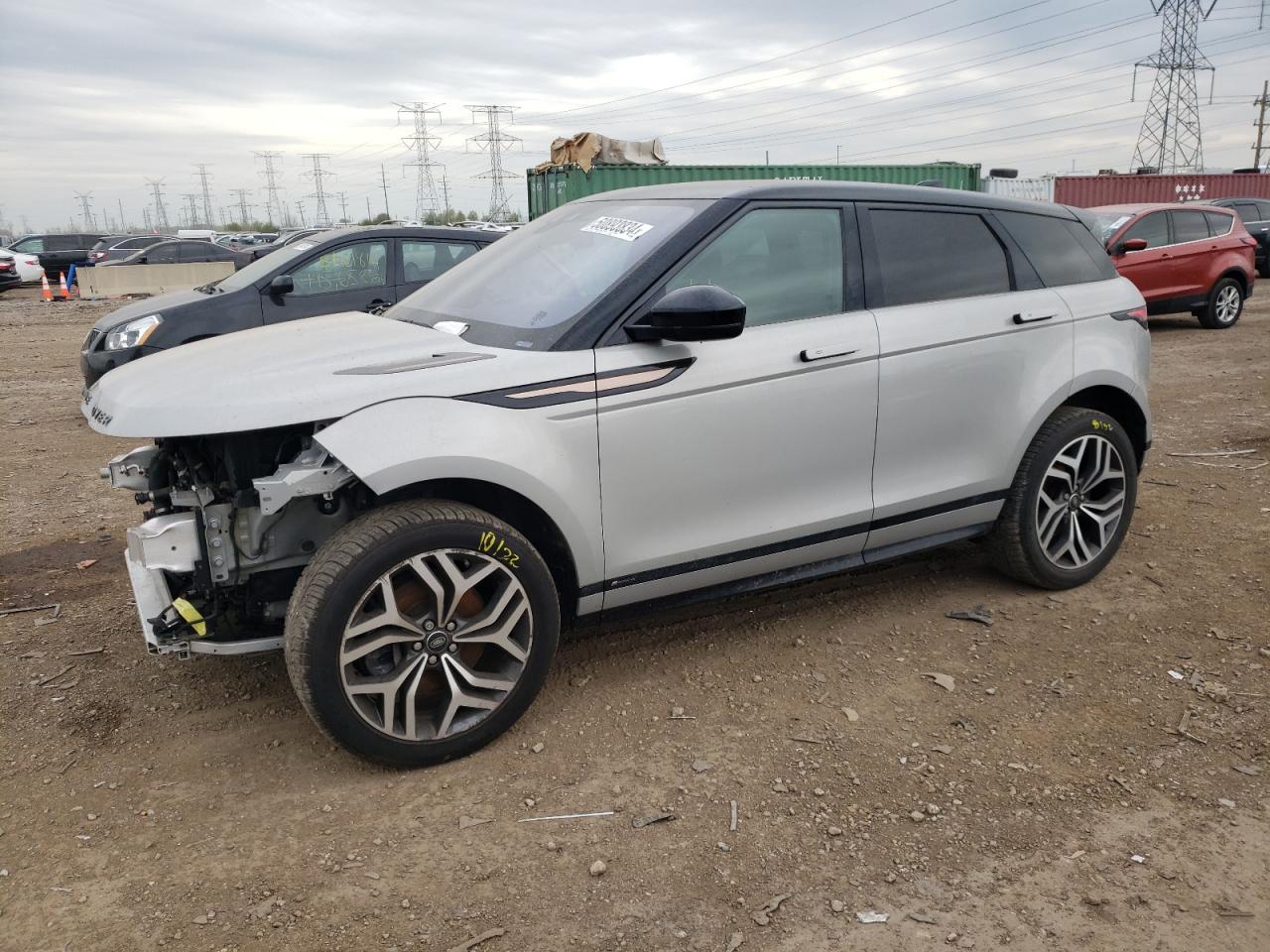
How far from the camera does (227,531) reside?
9.75ft

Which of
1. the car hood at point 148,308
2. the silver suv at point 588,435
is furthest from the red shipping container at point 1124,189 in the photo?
the silver suv at point 588,435

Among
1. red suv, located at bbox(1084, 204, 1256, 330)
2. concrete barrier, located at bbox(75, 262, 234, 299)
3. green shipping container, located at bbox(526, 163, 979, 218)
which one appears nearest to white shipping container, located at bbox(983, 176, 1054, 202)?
green shipping container, located at bbox(526, 163, 979, 218)

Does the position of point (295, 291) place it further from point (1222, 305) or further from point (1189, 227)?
point (1222, 305)

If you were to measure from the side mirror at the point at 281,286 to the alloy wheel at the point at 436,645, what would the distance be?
5.48 m

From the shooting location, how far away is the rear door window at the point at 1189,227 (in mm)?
12516

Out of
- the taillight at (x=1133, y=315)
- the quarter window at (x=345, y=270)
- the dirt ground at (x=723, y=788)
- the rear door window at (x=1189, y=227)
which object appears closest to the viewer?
the dirt ground at (x=723, y=788)

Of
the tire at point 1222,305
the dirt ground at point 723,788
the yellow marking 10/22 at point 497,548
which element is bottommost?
the dirt ground at point 723,788

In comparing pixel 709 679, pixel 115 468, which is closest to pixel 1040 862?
pixel 709 679

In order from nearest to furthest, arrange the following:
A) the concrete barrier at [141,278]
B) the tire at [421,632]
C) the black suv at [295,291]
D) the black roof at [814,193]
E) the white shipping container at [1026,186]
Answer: the tire at [421,632], the black roof at [814,193], the black suv at [295,291], the concrete barrier at [141,278], the white shipping container at [1026,186]

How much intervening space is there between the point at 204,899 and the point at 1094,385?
3.81m

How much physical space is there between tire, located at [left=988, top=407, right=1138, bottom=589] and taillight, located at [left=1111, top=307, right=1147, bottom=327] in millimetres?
435

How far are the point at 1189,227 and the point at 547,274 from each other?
39.3 feet

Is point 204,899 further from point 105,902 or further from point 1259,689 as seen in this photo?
point 1259,689

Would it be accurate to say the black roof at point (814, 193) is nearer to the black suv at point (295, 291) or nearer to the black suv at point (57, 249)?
the black suv at point (295, 291)
